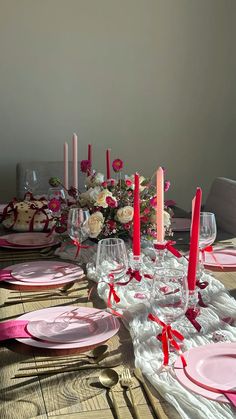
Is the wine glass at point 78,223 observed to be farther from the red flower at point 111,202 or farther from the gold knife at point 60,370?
the gold knife at point 60,370

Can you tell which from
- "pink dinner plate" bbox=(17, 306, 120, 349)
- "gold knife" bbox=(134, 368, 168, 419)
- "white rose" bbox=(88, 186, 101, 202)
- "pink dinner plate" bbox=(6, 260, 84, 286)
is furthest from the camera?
"white rose" bbox=(88, 186, 101, 202)

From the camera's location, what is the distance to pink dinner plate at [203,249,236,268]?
183 centimetres

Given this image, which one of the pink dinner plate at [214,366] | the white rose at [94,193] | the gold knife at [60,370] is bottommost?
the gold knife at [60,370]

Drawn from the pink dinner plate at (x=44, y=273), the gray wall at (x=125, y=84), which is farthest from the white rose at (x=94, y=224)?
the gray wall at (x=125, y=84)

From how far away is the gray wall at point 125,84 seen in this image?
3.83 meters

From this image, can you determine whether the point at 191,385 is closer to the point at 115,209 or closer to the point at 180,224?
the point at 115,209

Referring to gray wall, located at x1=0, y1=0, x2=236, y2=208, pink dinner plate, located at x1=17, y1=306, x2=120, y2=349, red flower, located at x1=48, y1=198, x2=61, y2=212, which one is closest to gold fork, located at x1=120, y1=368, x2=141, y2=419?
pink dinner plate, located at x1=17, y1=306, x2=120, y2=349

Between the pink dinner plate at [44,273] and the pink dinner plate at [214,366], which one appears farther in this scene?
the pink dinner plate at [44,273]

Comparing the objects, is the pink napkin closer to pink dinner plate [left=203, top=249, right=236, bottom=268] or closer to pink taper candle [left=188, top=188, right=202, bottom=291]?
pink taper candle [left=188, top=188, right=202, bottom=291]

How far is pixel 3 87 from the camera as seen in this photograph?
3824 millimetres

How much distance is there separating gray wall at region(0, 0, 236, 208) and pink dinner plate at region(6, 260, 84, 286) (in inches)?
86.6

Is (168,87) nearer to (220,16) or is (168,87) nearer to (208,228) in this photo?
(220,16)

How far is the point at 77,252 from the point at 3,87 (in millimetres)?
2232

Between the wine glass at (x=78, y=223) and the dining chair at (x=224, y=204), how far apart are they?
77 centimetres
